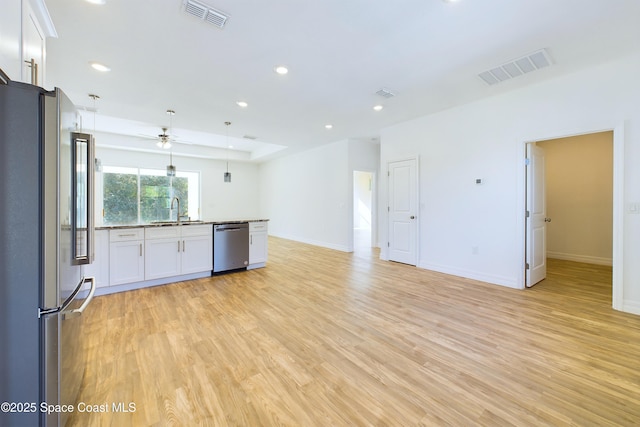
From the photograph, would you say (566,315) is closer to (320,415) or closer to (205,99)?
(320,415)

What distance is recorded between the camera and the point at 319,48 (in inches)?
105

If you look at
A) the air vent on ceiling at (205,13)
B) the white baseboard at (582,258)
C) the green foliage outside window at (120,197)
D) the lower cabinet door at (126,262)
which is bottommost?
the white baseboard at (582,258)

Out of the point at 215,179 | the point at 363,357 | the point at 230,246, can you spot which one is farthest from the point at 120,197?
the point at 363,357

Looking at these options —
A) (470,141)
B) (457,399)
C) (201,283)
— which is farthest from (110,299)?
(470,141)

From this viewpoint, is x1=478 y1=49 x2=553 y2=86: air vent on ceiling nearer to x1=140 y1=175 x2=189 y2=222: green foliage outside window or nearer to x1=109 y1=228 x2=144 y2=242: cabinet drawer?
x1=109 y1=228 x2=144 y2=242: cabinet drawer

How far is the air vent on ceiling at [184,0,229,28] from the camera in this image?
6.80ft

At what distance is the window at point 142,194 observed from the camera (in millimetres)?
7633

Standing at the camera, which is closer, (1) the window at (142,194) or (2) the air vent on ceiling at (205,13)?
(2) the air vent on ceiling at (205,13)

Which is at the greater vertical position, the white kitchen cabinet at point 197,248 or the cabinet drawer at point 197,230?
the cabinet drawer at point 197,230

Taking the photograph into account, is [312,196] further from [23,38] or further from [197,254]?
[23,38]

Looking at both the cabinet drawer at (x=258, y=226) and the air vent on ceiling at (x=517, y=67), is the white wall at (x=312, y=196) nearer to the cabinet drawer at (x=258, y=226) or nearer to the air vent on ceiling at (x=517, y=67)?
the cabinet drawer at (x=258, y=226)

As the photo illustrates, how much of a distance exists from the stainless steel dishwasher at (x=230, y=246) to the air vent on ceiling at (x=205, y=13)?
300 cm

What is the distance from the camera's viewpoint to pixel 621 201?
298cm

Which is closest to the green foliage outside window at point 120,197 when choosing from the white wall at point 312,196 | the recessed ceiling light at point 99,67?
the white wall at point 312,196
